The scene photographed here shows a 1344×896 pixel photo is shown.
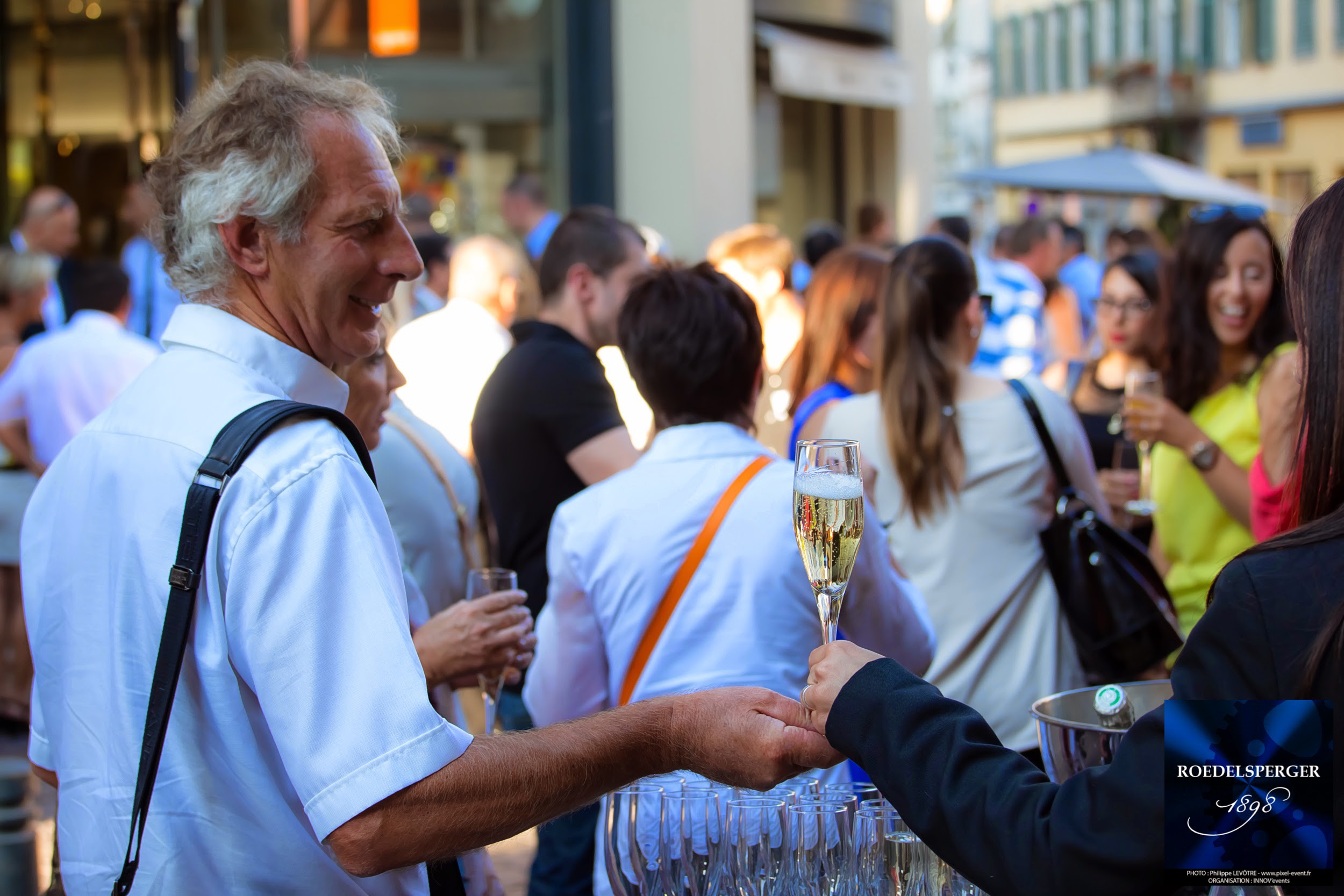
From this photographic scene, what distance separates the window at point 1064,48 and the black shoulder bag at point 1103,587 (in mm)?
44279

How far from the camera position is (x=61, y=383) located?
6258 millimetres

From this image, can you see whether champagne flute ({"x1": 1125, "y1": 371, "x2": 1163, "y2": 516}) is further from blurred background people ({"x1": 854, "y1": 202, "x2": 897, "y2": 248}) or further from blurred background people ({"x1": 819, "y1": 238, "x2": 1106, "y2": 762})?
blurred background people ({"x1": 854, "y1": 202, "x2": 897, "y2": 248})

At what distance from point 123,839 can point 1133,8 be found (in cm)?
4412

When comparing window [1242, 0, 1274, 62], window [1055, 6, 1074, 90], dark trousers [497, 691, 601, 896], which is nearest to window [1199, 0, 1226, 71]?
window [1242, 0, 1274, 62]

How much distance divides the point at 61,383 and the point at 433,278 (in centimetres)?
228

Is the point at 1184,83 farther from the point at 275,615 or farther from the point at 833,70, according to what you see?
the point at 275,615

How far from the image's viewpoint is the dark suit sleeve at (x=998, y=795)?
4.64 feet

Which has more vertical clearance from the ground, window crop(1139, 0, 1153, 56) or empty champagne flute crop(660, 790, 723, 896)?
window crop(1139, 0, 1153, 56)

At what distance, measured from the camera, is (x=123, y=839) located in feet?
5.56

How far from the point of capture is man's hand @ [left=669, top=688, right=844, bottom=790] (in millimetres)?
1793

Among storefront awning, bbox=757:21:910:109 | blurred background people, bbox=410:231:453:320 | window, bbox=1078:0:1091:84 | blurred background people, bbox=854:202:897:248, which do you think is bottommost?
blurred background people, bbox=410:231:453:320

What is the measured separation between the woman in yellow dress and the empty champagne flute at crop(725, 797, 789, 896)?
249 cm

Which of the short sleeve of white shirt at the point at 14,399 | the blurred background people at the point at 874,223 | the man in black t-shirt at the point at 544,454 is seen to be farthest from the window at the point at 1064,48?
the man in black t-shirt at the point at 544,454

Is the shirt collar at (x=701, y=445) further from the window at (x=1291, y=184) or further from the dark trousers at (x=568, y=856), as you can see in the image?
the window at (x=1291, y=184)
